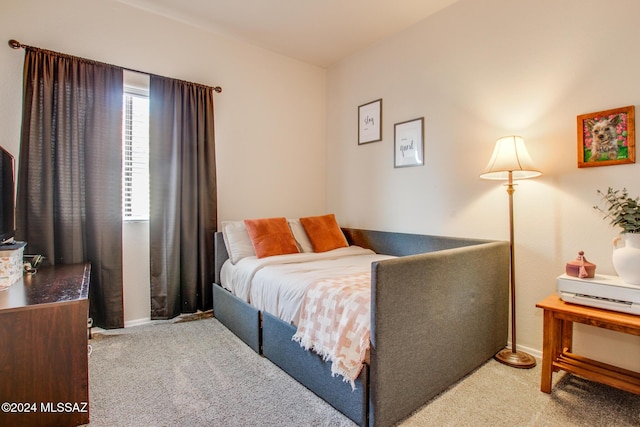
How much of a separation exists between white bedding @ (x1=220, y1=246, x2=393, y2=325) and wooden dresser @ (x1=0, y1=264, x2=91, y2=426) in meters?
0.99

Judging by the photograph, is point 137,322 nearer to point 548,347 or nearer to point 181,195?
point 181,195

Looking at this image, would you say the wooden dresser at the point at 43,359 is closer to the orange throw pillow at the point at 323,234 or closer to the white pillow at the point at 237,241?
the white pillow at the point at 237,241

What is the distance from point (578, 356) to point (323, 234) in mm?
2040

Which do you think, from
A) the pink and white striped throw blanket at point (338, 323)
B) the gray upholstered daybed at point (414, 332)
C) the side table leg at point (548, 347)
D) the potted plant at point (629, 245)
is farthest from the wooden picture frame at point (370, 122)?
the side table leg at point (548, 347)

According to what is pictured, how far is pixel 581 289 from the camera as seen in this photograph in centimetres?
170

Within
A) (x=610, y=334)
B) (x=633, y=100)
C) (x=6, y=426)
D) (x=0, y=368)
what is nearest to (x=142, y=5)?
(x=0, y=368)

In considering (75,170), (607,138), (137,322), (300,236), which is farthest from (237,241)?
(607,138)

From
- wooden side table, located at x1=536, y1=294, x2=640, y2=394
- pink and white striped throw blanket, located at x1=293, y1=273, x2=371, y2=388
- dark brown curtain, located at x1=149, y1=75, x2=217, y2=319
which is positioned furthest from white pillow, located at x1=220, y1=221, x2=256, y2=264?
wooden side table, located at x1=536, y1=294, x2=640, y2=394

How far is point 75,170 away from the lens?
236cm

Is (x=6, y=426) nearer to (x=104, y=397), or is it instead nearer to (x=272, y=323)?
(x=104, y=397)

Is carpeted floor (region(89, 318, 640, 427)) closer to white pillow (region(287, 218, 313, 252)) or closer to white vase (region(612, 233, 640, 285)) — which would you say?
white vase (region(612, 233, 640, 285))

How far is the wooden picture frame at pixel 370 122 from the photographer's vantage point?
3234 mm

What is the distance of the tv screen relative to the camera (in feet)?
5.89

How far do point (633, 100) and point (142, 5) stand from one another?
352cm
